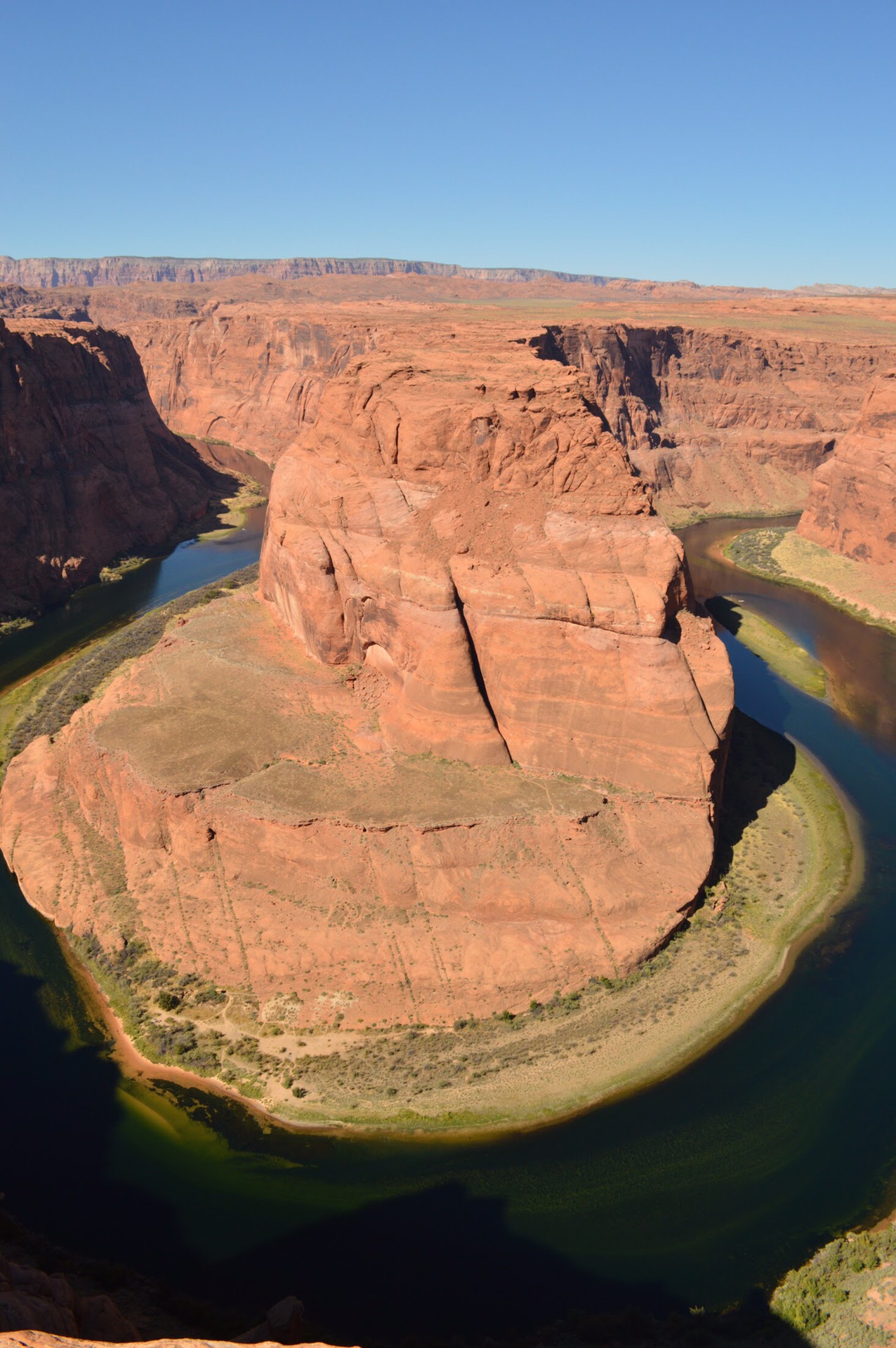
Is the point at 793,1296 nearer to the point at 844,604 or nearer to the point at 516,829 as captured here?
the point at 516,829

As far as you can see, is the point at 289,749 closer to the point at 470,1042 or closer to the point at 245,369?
the point at 470,1042

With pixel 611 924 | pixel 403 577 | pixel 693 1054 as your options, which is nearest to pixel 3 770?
pixel 403 577

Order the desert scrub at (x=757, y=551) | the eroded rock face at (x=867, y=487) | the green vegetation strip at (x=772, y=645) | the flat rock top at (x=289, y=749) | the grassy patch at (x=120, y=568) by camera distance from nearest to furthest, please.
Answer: the flat rock top at (x=289, y=749)
the green vegetation strip at (x=772, y=645)
the eroded rock face at (x=867, y=487)
the grassy patch at (x=120, y=568)
the desert scrub at (x=757, y=551)

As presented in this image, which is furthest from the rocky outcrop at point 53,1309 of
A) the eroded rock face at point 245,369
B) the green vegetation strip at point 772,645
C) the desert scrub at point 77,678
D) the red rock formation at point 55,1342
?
the eroded rock face at point 245,369

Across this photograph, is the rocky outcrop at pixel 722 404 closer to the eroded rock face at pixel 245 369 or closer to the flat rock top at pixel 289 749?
the eroded rock face at pixel 245 369

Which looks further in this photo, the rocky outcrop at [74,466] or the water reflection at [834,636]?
the rocky outcrop at [74,466]

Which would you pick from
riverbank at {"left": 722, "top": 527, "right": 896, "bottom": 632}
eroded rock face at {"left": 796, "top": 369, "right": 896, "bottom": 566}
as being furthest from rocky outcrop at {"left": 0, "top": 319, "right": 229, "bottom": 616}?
eroded rock face at {"left": 796, "top": 369, "right": 896, "bottom": 566}
